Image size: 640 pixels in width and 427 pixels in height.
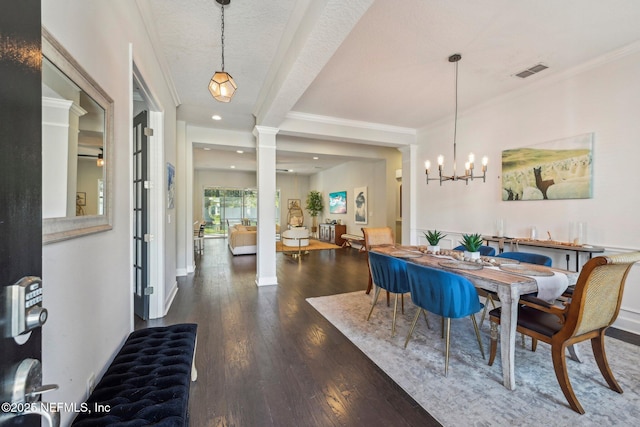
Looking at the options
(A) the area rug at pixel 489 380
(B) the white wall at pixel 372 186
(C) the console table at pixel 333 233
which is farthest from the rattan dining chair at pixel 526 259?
(C) the console table at pixel 333 233

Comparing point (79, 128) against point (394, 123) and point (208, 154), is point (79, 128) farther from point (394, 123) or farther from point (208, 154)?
point (208, 154)

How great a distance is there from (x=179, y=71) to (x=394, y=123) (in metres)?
3.88

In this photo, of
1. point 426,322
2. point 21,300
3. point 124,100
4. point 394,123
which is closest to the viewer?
point 21,300

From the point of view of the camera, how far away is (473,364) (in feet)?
7.61

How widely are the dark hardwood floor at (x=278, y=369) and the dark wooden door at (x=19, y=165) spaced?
152cm

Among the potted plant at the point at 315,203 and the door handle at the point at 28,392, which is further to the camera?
the potted plant at the point at 315,203

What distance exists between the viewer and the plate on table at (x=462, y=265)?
2508mm

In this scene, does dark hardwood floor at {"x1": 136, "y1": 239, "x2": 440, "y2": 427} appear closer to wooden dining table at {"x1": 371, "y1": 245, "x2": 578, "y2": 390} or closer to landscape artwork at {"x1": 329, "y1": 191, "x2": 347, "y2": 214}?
wooden dining table at {"x1": 371, "y1": 245, "x2": 578, "y2": 390}

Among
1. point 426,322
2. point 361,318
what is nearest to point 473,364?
point 426,322

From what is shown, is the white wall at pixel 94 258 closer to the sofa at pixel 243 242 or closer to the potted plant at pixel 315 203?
the sofa at pixel 243 242

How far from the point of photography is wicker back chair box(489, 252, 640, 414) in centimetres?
175

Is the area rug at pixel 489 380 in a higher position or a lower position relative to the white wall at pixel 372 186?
lower

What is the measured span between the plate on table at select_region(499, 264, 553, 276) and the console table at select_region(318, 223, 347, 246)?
7.11m

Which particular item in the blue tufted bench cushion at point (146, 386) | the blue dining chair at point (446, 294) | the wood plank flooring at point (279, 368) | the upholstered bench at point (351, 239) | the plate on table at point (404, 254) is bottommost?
the wood plank flooring at point (279, 368)
